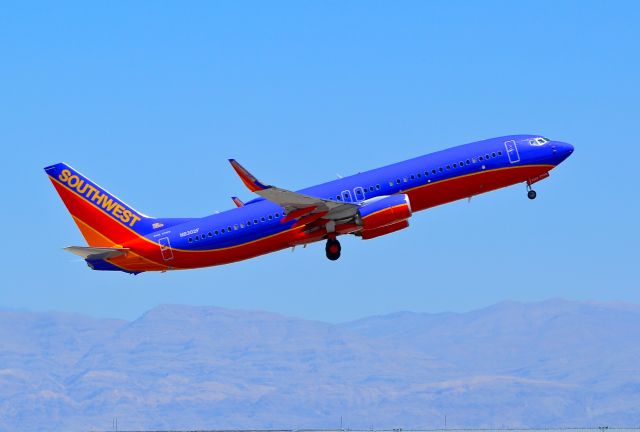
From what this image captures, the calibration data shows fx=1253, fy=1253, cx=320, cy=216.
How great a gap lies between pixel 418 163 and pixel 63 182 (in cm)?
3102

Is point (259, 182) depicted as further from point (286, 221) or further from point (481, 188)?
point (481, 188)

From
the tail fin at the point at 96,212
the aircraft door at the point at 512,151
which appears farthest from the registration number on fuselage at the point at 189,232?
the aircraft door at the point at 512,151

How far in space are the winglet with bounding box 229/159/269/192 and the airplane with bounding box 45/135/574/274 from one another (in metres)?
1.63

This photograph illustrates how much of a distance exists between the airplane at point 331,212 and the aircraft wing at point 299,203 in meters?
0.08

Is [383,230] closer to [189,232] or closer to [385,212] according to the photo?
[385,212]

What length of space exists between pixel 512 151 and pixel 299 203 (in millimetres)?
17672

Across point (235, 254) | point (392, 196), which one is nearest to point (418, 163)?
point (392, 196)

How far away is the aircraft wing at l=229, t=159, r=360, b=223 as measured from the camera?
92.9 metres

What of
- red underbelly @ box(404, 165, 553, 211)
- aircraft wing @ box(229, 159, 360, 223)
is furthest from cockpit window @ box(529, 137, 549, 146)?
aircraft wing @ box(229, 159, 360, 223)

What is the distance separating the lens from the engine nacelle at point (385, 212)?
96.8 meters

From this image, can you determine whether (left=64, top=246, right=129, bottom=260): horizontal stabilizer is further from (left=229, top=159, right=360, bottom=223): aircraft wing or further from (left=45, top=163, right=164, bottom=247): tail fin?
(left=229, top=159, right=360, bottom=223): aircraft wing

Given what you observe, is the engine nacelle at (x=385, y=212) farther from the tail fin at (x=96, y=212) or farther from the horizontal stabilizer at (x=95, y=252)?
the horizontal stabilizer at (x=95, y=252)

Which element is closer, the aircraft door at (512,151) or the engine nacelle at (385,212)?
the engine nacelle at (385,212)

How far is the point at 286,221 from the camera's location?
100000 millimetres
